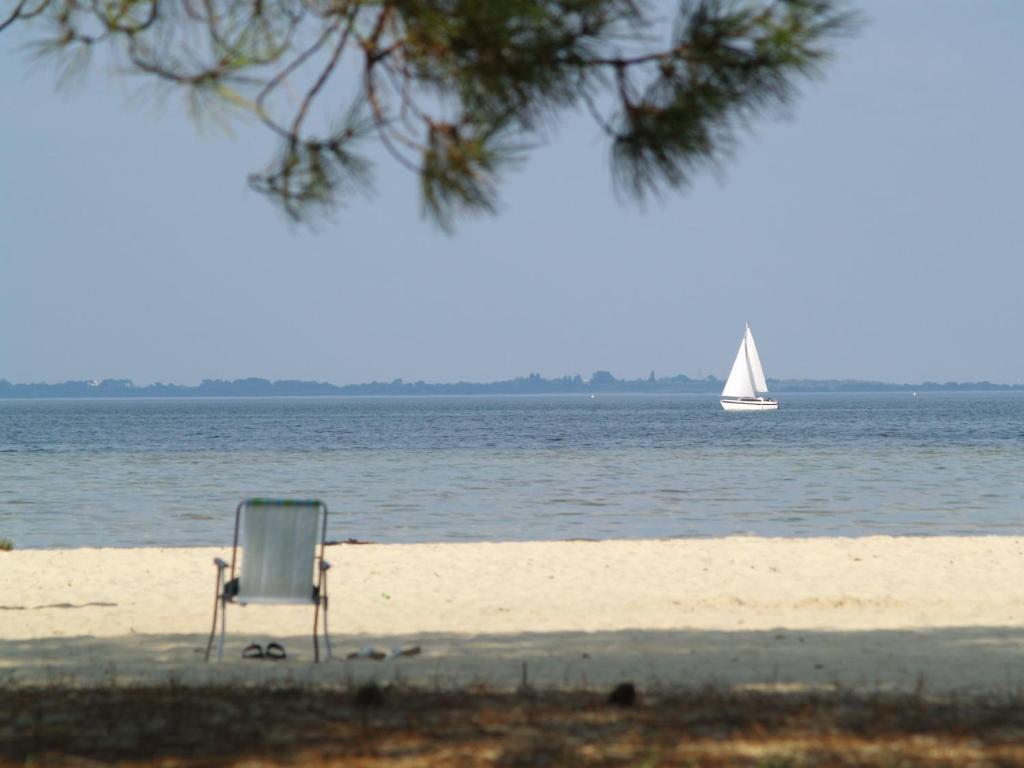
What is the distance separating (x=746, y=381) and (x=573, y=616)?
64.7 metres

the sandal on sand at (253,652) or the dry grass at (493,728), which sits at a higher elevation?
the dry grass at (493,728)

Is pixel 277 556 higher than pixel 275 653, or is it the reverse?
pixel 277 556

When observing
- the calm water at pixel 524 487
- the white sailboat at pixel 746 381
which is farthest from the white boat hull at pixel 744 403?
the calm water at pixel 524 487

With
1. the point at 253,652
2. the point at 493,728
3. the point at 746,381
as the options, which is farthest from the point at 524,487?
the point at 746,381

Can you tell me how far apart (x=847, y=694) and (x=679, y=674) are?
3.13 ft

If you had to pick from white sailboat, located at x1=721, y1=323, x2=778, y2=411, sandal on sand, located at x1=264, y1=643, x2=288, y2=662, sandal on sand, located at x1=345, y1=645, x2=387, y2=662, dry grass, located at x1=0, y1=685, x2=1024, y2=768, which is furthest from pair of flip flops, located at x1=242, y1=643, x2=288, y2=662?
white sailboat, located at x1=721, y1=323, x2=778, y2=411

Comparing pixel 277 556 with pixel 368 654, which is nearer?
pixel 277 556

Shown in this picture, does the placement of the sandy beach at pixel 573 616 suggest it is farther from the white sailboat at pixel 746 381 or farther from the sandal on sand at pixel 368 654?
the white sailboat at pixel 746 381

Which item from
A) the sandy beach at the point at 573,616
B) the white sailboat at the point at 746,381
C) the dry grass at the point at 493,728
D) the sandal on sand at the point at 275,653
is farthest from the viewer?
the white sailboat at the point at 746,381

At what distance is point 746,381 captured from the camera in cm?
7131

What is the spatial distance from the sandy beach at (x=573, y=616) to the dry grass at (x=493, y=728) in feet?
1.83

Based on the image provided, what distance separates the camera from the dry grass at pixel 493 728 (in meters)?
3.64

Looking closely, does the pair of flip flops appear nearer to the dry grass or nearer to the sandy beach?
the sandy beach

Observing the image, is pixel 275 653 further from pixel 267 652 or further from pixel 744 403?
pixel 744 403
